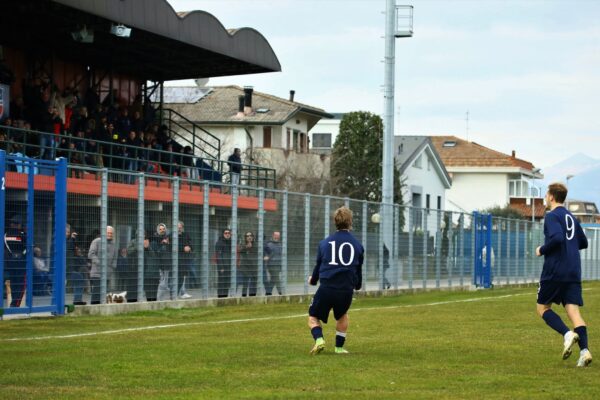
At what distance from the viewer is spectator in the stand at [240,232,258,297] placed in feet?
83.0

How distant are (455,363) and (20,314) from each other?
27.9 ft

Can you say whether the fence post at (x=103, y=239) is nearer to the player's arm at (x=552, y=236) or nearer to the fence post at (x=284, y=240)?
the fence post at (x=284, y=240)

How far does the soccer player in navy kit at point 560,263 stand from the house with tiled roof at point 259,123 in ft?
173

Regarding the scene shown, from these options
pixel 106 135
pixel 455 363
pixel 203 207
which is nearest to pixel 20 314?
pixel 203 207

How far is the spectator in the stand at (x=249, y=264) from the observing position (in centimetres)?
2530

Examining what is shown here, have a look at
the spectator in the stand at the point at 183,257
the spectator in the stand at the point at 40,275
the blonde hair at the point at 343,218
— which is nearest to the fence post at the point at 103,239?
the spectator in the stand at the point at 40,275

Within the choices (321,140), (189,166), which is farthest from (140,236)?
(321,140)

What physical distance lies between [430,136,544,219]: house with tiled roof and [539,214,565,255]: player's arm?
293 feet

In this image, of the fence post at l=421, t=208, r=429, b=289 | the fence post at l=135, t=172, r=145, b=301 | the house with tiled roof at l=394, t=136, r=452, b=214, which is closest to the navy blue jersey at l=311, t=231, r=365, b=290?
the fence post at l=135, t=172, r=145, b=301

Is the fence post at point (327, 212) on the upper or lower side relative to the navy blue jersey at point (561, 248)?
upper

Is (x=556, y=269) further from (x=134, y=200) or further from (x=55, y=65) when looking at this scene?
(x=55, y=65)

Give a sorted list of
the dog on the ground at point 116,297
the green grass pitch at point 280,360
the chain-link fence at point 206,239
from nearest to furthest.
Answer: the green grass pitch at point 280,360 → the chain-link fence at point 206,239 → the dog on the ground at point 116,297

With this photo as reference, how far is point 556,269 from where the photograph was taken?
1233cm

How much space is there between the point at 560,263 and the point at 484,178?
92.4 metres
